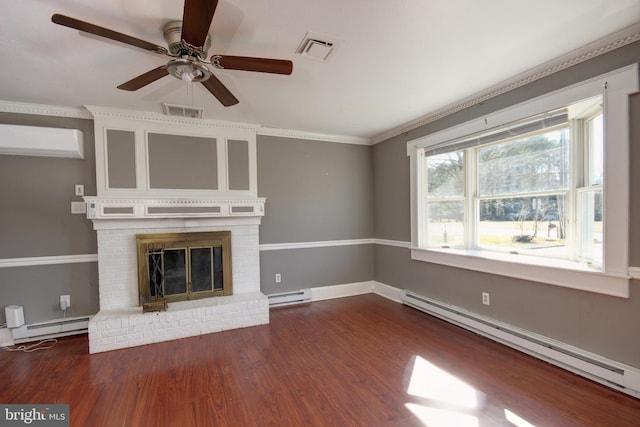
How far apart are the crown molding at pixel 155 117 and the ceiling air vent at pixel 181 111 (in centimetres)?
14

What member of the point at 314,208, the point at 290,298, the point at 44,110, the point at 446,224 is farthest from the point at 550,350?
the point at 44,110

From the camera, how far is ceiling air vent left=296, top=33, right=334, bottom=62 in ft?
6.19

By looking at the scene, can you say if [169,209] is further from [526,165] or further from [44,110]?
[526,165]

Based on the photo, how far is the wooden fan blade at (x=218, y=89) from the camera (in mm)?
1942

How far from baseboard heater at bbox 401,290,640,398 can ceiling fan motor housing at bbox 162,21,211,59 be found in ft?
Answer: 11.0

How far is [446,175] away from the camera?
3.53 metres

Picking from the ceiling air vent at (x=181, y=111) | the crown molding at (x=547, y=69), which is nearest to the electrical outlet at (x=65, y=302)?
the ceiling air vent at (x=181, y=111)

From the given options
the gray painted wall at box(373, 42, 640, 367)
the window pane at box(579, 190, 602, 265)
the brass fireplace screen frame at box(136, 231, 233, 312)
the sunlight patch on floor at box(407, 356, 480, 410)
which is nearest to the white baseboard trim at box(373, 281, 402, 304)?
the gray painted wall at box(373, 42, 640, 367)

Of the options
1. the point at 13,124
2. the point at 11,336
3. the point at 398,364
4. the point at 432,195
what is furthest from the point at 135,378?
the point at 432,195

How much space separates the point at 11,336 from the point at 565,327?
514 centimetres

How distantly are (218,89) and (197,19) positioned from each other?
0.72m

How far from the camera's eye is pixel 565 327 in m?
2.27

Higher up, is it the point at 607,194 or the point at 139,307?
the point at 607,194

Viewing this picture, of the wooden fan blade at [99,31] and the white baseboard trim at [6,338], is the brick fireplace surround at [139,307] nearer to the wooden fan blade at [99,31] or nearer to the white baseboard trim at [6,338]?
the white baseboard trim at [6,338]
